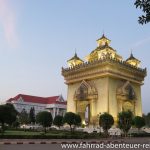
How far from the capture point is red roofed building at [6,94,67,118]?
95.0 meters

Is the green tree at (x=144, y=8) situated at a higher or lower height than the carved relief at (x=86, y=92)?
lower

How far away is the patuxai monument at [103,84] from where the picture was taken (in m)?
41.8

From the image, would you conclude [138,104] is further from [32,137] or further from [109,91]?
A: [32,137]

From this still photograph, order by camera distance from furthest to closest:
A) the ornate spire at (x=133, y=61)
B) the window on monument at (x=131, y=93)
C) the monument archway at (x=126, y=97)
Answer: the ornate spire at (x=133, y=61) → the window on monument at (x=131, y=93) → the monument archway at (x=126, y=97)

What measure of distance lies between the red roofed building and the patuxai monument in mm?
47266

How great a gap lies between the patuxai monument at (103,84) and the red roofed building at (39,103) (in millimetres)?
47266

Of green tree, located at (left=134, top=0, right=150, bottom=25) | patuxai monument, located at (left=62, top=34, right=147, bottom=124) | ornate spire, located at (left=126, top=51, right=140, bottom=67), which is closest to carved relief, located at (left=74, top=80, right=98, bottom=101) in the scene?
patuxai monument, located at (left=62, top=34, right=147, bottom=124)

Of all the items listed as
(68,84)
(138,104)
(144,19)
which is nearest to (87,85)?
(68,84)

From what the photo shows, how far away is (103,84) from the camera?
42.4 m

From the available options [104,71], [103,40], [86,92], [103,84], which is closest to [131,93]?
[103,84]

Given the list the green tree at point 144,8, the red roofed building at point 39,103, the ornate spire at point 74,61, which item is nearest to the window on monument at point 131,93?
the ornate spire at point 74,61

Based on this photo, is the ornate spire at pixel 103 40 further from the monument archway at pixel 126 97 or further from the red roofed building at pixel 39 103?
the red roofed building at pixel 39 103

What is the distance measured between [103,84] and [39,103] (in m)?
60.0

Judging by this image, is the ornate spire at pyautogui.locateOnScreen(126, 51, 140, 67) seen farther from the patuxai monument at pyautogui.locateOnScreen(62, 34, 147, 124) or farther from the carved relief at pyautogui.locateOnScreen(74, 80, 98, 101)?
the carved relief at pyautogui.locateOnScreen(74, 80, 98, 101)
